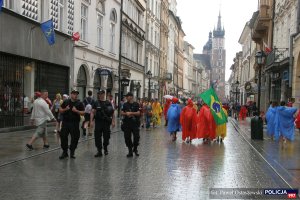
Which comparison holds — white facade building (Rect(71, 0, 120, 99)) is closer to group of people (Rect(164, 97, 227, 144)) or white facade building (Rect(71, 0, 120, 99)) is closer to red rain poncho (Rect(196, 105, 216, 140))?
group of people (Rect(164, 97, 227, 144))

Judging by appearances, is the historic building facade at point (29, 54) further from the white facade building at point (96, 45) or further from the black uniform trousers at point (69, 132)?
the black uniform trousers at point (69, 132)

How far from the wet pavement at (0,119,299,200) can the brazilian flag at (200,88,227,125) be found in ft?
11.3

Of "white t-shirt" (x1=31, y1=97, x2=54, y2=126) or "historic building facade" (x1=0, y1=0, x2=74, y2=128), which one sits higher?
"historic building facade" (x1=0, y1=0, x2=74, y2=128)

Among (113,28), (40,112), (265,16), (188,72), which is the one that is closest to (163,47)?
(265,16)

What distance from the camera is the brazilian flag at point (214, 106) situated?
17.5 metres

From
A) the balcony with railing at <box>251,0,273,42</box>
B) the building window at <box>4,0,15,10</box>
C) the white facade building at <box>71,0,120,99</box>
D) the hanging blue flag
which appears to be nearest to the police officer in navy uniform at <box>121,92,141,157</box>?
the building window at <box>4,0,15,10</box>

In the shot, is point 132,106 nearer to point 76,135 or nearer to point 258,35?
point 76,135

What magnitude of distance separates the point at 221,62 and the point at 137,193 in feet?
601

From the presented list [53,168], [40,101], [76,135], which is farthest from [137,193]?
[40,101]

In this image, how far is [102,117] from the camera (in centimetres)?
1211

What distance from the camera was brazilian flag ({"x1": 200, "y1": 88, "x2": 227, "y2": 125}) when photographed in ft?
57.4

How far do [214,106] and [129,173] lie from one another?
874 centimetres

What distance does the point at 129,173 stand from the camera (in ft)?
31.0

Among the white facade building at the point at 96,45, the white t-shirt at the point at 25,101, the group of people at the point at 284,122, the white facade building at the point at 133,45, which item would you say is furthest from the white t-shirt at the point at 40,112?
the white facade building at the point at 133,45
